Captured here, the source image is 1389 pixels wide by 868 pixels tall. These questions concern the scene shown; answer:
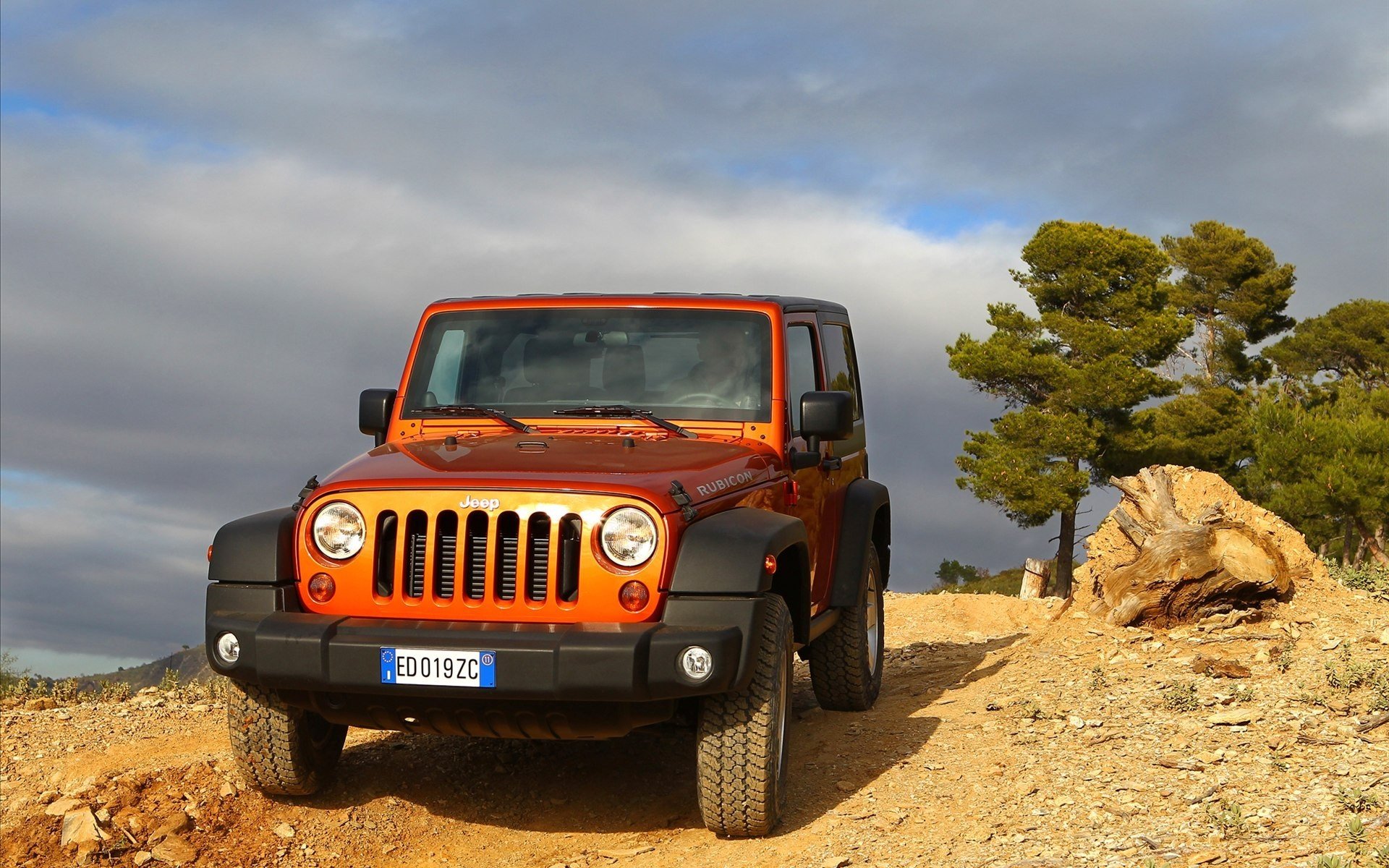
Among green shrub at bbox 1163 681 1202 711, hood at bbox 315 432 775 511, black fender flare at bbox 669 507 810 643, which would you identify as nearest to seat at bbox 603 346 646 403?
hood at bbox 315 432 775 511

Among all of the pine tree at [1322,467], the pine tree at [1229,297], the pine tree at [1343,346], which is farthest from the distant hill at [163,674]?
the pine tree at [1343,346]

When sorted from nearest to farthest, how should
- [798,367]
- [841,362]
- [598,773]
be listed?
[598,773]
[798,367]
[841,362]

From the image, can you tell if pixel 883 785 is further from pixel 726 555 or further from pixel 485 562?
pixel 485 562

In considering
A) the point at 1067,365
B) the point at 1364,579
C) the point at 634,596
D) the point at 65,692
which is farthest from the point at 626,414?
the point at 1067,365

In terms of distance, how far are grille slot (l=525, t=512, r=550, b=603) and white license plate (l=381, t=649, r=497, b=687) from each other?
33cm

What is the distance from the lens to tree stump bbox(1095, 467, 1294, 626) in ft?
28.3

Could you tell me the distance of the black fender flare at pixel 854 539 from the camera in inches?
283

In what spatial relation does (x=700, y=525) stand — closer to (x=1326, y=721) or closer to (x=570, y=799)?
(x=570, y=799)

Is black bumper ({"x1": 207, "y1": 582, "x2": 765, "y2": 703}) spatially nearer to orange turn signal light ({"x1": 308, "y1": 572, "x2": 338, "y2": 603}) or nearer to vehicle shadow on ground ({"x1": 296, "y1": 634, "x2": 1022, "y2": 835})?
orange turn signal light ({"x1": 308, "y1": 572, "x2": 338, "y2": 603})

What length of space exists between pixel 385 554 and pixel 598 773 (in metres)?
2.05

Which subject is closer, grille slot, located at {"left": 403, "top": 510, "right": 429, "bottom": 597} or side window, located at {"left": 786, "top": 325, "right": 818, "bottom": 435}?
grille slot, located at {"left": 403, "top": 510, "right": 429, "bottom": 597}

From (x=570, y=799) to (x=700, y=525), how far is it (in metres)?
1.90

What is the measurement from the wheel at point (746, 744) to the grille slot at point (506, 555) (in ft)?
2.97

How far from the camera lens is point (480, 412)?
642 cm
